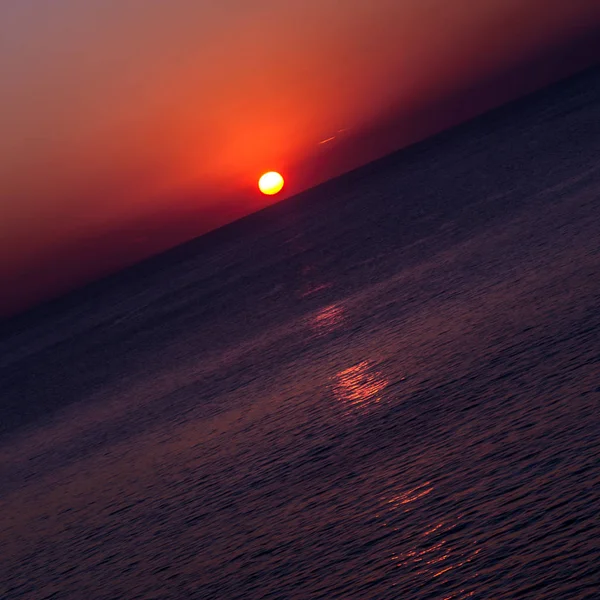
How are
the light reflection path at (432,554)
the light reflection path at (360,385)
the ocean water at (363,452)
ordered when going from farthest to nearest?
the light reflection path at (360,385), the ocean water at (363,452), the light reflection path at (432,554)

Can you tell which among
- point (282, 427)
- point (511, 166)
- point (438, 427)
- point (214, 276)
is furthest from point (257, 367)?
point (214, 276)

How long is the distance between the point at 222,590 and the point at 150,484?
4935 millimetres

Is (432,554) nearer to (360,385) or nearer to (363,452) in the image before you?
(363,452)

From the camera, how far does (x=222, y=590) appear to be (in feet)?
30.9

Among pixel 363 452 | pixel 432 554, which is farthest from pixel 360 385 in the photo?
pixel 432 554

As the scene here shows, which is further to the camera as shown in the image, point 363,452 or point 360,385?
point 360,385

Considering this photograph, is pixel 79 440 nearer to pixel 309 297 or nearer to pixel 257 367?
pixel 257 367

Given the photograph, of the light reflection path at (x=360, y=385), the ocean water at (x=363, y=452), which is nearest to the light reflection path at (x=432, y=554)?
the ocean water at (x=363, y=452)

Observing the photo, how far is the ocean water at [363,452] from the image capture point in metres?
8.74

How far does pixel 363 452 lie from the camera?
11.9 metres

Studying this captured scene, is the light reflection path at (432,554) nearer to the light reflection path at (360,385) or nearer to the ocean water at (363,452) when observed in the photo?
the ocean water at (363,452)

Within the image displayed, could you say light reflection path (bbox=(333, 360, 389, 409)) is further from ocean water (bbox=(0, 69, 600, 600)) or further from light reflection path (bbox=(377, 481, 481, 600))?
light reflection path (bbox=(377, 481, 481, 600))

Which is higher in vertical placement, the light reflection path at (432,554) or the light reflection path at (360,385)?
the light reflection path at (360,385)

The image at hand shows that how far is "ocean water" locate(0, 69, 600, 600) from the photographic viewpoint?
874 cm
